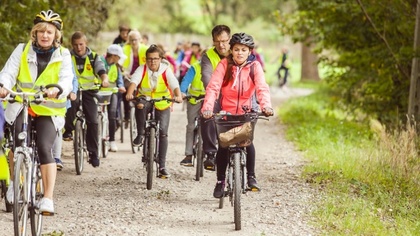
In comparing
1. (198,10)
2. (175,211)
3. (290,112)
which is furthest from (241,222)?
(198,10)

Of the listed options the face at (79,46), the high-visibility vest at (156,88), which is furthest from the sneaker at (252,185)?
the face at (79,46)

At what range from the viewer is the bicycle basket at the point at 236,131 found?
8609mm

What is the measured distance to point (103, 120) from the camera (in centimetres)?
1363

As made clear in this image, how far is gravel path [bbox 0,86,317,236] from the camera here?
8562mm

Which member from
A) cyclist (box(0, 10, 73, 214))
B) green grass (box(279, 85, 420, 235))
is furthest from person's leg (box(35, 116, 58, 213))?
green grass (box(279, 85, 420, 235))

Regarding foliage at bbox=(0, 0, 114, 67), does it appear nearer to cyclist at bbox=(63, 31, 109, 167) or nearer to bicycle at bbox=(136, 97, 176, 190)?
cyclist at bbox=(63, 31, 109, 167)

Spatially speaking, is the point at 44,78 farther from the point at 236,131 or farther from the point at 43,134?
the point at 236,131

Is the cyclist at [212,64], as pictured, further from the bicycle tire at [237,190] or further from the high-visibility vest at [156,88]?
the bicycle tire at [237,190]

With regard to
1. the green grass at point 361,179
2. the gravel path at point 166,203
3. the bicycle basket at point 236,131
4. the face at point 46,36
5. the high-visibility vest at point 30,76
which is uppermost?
the face at point 46,36

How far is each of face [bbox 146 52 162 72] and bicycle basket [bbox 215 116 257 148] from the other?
9.35 ft

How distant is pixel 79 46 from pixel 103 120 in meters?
1.85

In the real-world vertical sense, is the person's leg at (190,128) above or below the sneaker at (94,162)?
above

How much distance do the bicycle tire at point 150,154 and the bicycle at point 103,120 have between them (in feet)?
6.96

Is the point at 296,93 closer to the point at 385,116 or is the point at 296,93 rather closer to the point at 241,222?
the point at 385,116
